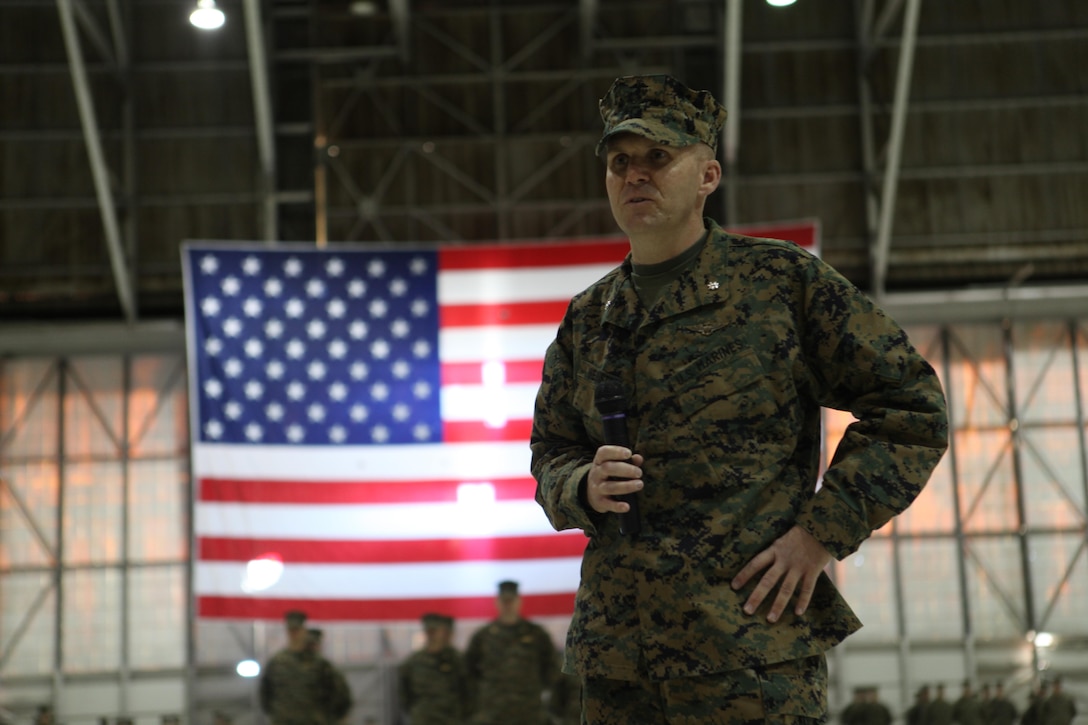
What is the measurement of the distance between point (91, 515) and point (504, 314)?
24.9ft

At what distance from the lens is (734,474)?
220 cm

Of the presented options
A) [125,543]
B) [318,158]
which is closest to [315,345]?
[318,158]

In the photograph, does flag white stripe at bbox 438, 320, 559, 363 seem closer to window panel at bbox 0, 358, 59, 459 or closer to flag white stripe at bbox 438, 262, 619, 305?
flag white stripe at bbox 438, 262, 619, 305

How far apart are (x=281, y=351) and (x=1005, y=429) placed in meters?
9.75

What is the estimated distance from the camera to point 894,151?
14102 millimetres

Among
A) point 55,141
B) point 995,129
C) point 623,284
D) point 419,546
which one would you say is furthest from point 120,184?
point 623,284

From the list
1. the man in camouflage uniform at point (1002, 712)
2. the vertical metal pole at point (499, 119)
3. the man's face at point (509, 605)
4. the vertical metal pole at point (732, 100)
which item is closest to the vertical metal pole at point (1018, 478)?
the man in camouflage uniform at point (1002, 712)

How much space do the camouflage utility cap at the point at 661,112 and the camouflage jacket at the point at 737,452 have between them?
0.21 meters

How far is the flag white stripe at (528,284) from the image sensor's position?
38.6ft

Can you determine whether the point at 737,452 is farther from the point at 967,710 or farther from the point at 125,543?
the point at 125,543

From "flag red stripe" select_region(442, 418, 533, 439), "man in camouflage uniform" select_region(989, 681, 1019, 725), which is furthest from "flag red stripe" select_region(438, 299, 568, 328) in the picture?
"man in camouflage uniform" select_region(989, 681, 1019, 725)

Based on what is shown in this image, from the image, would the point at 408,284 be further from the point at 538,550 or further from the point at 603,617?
the point at 603,617

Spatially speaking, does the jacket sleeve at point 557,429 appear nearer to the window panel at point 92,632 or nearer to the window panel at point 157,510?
the window panel at point 157,510

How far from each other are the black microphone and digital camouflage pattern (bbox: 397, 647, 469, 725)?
9.38 metres
